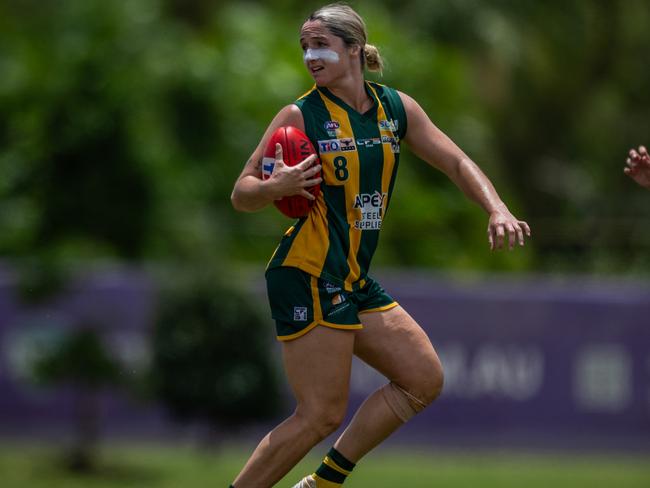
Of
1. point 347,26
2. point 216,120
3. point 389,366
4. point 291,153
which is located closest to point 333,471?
point 389,366

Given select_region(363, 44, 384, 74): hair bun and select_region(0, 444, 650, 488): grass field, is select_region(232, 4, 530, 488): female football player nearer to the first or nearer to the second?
select_region(363, 44, 384, 74): hair bun

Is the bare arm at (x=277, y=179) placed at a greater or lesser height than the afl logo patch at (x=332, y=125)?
lesser

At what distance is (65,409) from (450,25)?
1362 centimetres

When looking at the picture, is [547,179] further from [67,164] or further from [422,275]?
[67,164]

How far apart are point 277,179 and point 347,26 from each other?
875 mm

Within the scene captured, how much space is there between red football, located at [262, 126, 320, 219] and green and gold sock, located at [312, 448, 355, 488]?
1.23 metres

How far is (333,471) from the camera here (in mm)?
6703

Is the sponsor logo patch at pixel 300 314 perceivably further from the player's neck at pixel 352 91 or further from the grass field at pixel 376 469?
the grass field at pixel 376 469

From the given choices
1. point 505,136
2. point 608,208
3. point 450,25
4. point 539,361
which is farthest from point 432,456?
point 505,136

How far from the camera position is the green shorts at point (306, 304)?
655 centimetres

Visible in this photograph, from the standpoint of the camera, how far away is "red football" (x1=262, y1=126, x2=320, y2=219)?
641 cm

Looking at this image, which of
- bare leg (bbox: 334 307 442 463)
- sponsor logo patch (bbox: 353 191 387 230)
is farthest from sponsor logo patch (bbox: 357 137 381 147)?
bare leg (bbox: 334 307 442 463)

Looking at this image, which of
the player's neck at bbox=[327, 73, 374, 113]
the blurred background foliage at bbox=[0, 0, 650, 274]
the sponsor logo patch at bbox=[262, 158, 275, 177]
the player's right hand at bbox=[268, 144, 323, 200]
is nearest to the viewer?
the player's right hand at bbox=[268, 144, 323, 200]

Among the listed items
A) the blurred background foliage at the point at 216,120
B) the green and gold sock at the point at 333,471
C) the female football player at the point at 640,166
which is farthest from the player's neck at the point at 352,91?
the blurred background foliage at the point at 216,120
